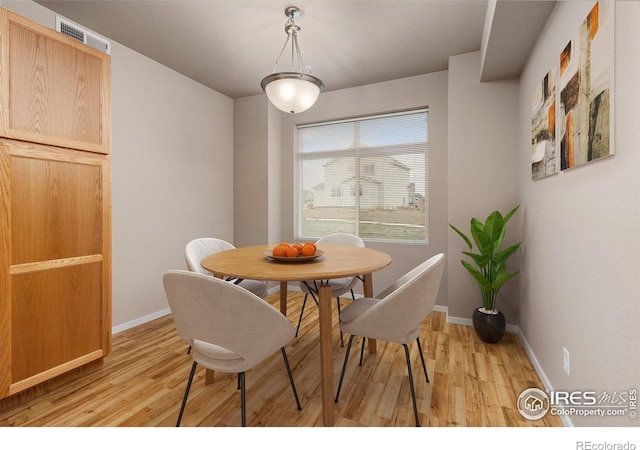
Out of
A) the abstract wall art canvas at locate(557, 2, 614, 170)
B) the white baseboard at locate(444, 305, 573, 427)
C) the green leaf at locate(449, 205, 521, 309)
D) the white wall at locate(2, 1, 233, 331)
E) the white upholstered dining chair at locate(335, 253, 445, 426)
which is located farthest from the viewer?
the white wall at locate(2, 1, 233, 331)

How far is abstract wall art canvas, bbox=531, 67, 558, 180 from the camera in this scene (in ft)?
6.04

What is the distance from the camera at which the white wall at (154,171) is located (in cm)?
286

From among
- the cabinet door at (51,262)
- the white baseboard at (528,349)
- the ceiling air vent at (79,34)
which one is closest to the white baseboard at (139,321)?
the cabinet door at (51,262)

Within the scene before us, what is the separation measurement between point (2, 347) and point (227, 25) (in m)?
2.64

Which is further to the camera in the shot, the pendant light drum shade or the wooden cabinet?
the pendant light drum shade

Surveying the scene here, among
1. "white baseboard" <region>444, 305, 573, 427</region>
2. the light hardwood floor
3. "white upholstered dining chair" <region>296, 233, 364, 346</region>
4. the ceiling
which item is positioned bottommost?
the light hardwood floor

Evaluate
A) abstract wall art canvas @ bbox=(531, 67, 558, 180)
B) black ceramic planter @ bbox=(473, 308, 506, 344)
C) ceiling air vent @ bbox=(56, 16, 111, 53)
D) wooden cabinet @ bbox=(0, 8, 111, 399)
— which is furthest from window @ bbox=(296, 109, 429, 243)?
wooden cabinet @ bbox=(0, 8, 111, 399)

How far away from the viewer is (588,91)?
1.38 metres

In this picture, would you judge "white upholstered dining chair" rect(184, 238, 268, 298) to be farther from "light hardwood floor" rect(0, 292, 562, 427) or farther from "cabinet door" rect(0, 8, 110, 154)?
"cabinet door" rect(0, 8, 110, 154)

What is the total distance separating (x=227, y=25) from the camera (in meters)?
2.54

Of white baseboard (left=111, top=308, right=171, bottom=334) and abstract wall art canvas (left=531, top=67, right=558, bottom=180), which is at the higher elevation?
abstract wall art canvas (left=531, top=67, right=558, bottom=180)

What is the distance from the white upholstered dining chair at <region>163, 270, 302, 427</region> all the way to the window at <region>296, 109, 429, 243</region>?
2.65 meters

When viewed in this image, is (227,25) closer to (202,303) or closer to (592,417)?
(202,303)

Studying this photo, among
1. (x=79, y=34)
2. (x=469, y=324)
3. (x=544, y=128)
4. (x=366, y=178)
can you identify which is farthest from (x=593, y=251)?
(x=79, y=34)
